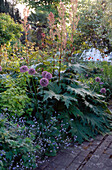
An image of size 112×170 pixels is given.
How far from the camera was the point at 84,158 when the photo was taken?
273 cm

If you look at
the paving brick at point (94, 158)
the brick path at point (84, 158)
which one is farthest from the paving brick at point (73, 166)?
the paving brick at point (94, 158)

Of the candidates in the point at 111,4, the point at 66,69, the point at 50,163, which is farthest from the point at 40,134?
the point at 111,4

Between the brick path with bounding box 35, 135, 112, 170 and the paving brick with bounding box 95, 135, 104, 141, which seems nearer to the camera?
the brick path with bounding box 35, 135, 112, 170

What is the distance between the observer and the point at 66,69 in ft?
12.8

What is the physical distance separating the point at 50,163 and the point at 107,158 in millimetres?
815

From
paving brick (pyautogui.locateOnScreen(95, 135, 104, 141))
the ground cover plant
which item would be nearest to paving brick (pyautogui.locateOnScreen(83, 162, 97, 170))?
the ground cover plant

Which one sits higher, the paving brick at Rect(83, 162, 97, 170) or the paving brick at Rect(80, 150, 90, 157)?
→ the paving brick at Rect(83, 162, 97, 170)

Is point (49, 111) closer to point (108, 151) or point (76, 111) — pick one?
point (76, 111)

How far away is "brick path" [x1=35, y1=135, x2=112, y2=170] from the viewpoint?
8.25ft

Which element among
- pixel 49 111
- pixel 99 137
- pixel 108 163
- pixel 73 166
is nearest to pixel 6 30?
pixel 49 111

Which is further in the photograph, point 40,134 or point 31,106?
point 31,106

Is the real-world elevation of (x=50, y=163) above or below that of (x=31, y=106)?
below

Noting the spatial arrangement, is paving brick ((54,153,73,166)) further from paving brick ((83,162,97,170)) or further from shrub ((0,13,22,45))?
shrub ((0,13,22,45))

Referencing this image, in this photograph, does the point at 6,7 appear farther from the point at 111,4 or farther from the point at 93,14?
the point at 111,4
